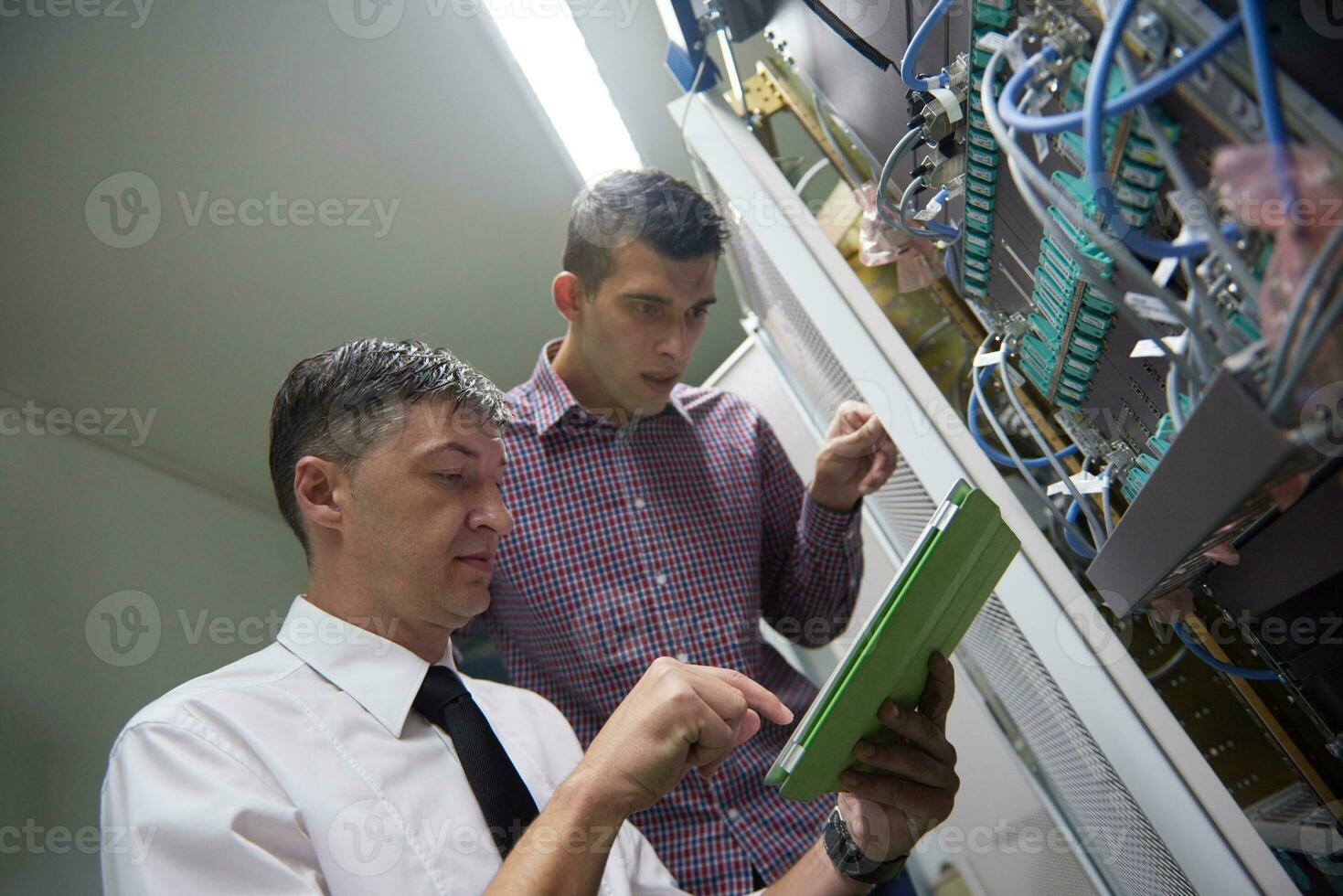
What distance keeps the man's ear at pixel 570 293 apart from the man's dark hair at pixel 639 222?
0.6 inches

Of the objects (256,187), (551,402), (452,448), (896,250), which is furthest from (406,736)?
(256,187)

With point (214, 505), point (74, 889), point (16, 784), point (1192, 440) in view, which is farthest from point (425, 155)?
point (1192, 440)

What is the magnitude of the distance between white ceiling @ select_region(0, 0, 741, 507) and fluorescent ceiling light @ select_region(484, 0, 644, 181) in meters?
0.20

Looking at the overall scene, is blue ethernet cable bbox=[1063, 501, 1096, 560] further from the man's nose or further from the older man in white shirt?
the man's nose

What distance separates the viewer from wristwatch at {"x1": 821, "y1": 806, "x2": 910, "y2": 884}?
104 centimetres

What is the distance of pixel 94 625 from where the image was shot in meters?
1.57

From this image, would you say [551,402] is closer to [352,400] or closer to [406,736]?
[352,400]

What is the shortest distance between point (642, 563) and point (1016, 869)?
0.75 m

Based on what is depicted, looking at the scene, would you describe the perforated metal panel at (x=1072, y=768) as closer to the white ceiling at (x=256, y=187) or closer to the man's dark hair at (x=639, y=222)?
the man's dark hair at (x=639, y=222)

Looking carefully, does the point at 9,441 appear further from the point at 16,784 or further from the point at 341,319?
the point at 341,319

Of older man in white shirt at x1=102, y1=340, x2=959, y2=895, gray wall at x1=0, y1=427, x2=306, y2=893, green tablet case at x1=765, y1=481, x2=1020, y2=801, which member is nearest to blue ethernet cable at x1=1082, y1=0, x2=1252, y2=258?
green tablet case at x1=765, y1=481, x2=1020, y2=801

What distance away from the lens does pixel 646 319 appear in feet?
4.91

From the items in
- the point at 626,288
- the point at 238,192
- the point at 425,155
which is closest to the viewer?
the point at 626,288

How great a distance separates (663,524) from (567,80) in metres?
0.99
